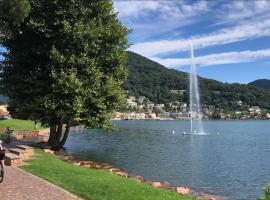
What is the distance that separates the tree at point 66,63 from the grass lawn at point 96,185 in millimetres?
12586

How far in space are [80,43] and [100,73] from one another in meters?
3.17

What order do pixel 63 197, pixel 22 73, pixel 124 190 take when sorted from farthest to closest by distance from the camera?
pixel 22 73 < pixel 124 190 < pixel 63 197

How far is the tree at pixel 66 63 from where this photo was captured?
40.2 metres

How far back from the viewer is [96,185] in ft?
73.0

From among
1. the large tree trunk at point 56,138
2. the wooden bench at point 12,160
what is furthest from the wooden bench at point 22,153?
the large tree trunk at point 56,138

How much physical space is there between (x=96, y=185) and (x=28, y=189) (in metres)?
3.22

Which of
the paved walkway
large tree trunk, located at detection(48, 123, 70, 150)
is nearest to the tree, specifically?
large tree trunk, located at detection(48, 123, 70, 150)

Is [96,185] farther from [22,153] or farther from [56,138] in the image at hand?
[56,138]

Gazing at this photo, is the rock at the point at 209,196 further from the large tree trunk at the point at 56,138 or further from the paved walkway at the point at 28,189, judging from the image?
the large tree trunk at the point at 56,138

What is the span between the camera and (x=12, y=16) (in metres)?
31.0

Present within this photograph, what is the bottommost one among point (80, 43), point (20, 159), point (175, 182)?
point (175, 182)

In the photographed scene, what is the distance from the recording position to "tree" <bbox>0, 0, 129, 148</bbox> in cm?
4022

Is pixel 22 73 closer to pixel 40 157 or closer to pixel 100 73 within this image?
pixel 100 73

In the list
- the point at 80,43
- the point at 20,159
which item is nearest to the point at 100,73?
the point at 80,43
